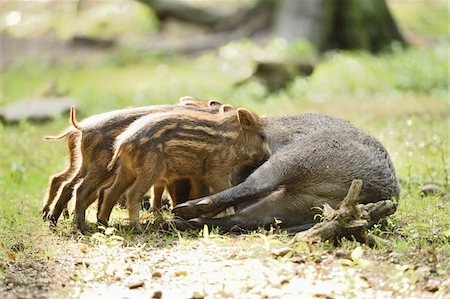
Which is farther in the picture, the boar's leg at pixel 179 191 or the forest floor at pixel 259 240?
the boar's leg at pixel 179 191

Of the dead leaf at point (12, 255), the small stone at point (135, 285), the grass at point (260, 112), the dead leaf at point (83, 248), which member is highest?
the small stone at point (135, 285)

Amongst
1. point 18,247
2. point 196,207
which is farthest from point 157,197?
point 18,247

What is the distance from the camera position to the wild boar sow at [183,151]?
654 centimetres

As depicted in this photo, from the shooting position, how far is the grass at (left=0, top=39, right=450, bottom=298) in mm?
6305

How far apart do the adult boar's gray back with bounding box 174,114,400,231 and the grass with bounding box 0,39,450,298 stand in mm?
254

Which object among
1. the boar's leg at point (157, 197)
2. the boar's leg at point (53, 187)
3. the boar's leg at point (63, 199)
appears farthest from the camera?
the boar's leg at point (157, 197)

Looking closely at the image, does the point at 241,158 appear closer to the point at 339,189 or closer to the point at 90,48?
the point at 339,189

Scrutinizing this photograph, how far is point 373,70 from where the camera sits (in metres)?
14.5

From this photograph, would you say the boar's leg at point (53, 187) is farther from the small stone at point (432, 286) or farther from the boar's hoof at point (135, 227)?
the small stone at point (432, 286)

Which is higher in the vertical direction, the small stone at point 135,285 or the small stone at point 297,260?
the small stone at point 297,260

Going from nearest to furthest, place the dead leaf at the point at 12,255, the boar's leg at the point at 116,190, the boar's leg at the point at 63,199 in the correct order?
the dead leaf at the point at 12,255 < the boar's leg at the point at 116,190 < the boar's leg at the point at 63,199

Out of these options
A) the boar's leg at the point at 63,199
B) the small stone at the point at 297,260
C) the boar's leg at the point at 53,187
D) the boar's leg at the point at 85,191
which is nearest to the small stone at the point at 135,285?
the small stone at the point at 297,260

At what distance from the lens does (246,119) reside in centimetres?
729

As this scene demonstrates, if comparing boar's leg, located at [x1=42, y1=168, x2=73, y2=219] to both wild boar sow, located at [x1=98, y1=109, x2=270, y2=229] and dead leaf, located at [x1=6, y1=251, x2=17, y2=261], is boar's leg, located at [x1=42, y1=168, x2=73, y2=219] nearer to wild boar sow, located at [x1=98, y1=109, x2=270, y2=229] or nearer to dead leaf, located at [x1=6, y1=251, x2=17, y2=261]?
wild boar sow, located at [x1=98, y1=109, x2=270, y2=229]
